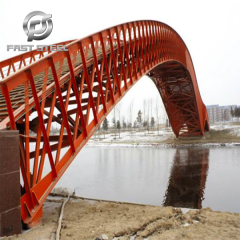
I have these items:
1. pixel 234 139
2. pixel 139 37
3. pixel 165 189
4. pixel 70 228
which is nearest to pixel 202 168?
pixel 165 189

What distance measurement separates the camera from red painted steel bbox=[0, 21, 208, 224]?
6625 mm

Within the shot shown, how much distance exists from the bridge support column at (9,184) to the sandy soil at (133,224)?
0.32 m

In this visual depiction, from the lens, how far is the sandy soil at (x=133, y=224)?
5871 mm

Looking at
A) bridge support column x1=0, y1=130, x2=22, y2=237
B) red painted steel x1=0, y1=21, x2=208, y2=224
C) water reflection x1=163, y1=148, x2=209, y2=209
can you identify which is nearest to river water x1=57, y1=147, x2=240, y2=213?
water reflection x1=163, y1=148, x2=209, y2=209

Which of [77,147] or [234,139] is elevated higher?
[77,147]

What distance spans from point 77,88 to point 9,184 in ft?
17.1

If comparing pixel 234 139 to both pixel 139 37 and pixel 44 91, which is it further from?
pixel 44 91

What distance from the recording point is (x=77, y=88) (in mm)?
9961

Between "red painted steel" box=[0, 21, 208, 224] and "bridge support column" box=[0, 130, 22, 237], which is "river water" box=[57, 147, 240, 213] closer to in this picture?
"red painted steel" box=[0, 21, 208, 224]

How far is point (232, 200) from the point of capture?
11.1 meters

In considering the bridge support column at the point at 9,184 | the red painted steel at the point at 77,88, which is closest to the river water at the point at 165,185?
the red painted steel at the point at 77,88

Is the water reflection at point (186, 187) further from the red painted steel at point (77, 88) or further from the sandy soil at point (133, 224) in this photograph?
the red painted steel at point (77, 88)

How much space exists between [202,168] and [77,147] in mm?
13550

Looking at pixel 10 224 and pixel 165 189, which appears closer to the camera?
pixel 10 224
